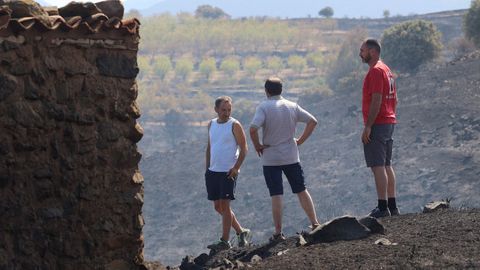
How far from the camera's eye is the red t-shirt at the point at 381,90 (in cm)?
1060

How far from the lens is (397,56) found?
2057 inches

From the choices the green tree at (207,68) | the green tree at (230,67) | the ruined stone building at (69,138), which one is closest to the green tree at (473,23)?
the ruined stone building at (69,138)

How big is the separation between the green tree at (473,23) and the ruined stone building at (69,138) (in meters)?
41.8

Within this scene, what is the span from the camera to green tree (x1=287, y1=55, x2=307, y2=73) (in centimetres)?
11491

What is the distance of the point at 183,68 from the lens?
125m

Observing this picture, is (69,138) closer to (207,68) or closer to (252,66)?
(252,66)

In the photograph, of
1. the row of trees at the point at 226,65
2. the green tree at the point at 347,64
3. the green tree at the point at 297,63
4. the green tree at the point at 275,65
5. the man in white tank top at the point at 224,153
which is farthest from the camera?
the row of trees at the point at 226,65

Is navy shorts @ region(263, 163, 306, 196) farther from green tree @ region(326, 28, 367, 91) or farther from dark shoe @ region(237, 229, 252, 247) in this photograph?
green tree @ region(326, 28, 367, 91)

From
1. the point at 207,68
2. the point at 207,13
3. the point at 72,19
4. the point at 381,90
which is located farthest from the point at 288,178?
the point at 207,13

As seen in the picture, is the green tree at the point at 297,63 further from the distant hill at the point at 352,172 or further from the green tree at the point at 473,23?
the green tree at the point at 473,23

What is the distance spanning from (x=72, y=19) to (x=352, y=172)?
126ft

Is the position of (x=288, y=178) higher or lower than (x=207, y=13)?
higher

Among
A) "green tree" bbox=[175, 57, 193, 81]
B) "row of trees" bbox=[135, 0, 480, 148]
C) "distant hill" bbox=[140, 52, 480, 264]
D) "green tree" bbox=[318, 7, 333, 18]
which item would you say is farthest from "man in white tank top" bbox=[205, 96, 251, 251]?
"green tree" bbox=[318, 7, 333, 18]

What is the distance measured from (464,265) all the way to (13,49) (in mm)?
3420
